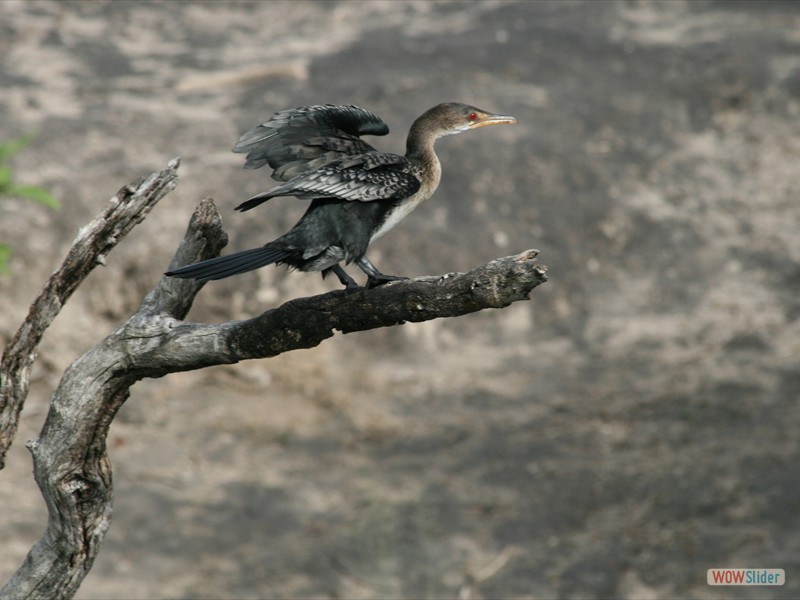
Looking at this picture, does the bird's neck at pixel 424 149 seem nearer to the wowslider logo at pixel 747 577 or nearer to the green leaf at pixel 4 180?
the green leaf at pixel 4 180

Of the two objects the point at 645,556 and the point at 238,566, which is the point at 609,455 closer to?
the point at 645,556

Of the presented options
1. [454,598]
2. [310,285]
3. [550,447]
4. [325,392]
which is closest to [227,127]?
[310,285]

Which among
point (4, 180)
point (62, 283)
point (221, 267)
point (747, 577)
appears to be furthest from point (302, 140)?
point (747, 577)

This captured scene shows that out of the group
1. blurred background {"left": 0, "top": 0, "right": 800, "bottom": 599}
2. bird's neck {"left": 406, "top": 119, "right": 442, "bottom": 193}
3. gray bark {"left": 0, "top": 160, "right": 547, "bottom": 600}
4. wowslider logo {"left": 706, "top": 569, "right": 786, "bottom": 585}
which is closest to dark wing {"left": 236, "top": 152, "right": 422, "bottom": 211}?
bird's neck {"left": 406, "top": 119, "right": 442, "bottom": 193}

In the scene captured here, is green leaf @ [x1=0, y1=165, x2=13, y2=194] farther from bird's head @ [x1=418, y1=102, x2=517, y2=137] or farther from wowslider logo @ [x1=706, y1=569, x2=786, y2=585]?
wowslider logo @ [x1=706, y1=569, x2=786, y2=585]

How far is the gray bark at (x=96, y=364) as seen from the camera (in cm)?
387

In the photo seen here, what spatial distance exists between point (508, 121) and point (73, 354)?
204 inches

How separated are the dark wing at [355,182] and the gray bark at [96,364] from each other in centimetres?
46

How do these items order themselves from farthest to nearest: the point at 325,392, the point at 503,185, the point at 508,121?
the point at 503,185
the point at 325,392
the point at 508,121

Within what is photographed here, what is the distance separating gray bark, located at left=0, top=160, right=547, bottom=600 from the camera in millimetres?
3867

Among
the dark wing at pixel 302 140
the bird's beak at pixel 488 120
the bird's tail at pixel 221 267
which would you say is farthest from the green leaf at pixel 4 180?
the bird's beak at pixel 488 120

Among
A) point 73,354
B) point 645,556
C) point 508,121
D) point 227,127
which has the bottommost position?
point 645,556

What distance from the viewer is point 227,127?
10.4 m

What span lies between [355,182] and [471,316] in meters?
5.50
